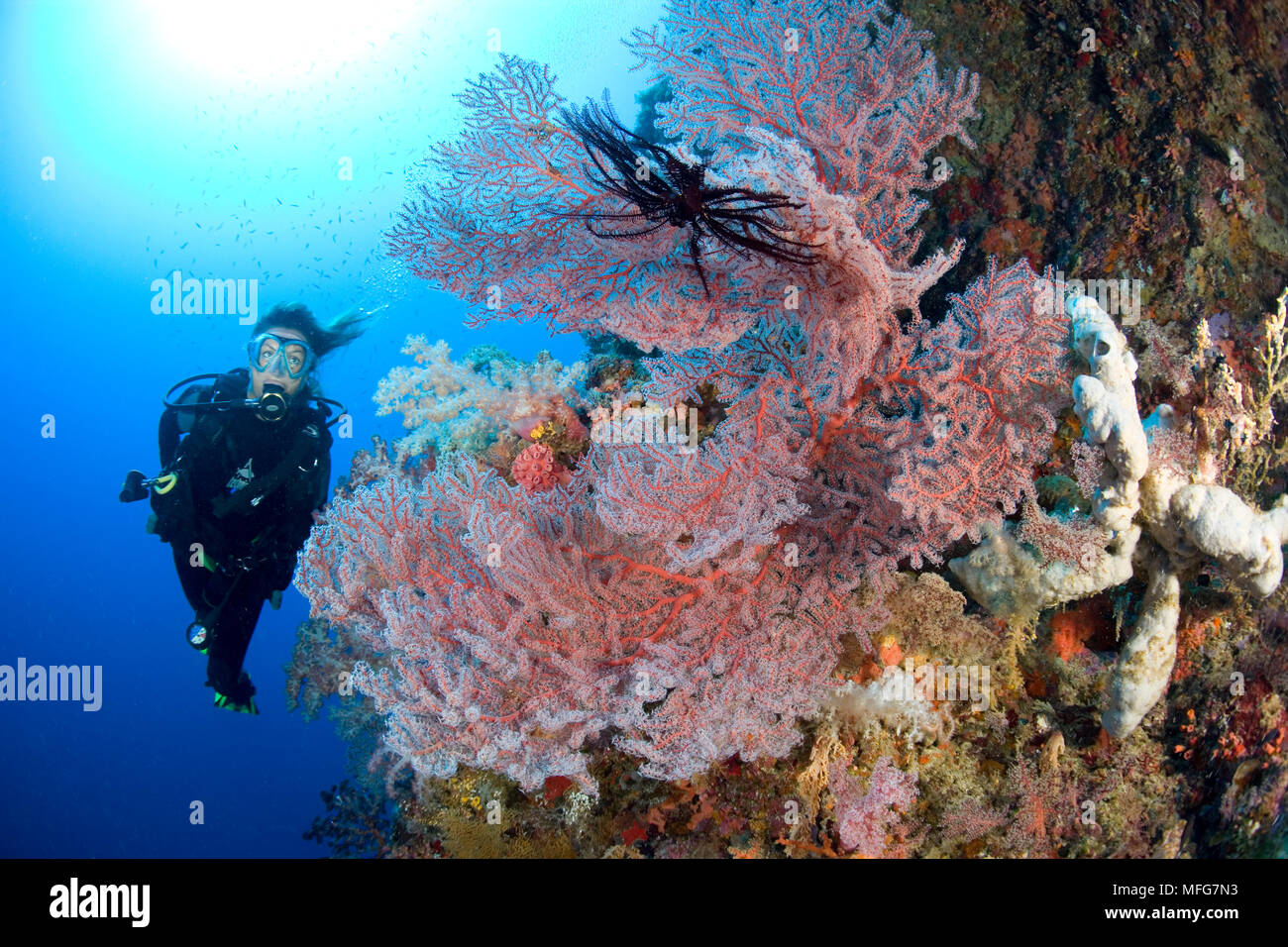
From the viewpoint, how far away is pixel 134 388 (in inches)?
1640

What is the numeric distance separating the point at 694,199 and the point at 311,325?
723cm

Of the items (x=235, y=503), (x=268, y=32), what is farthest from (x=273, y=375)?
(x=268, y=32)

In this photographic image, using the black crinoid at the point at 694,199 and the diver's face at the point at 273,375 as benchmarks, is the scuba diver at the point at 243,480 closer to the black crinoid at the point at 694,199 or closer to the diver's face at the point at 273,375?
the diver's face at the point at 273,375

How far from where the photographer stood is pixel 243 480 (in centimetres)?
766

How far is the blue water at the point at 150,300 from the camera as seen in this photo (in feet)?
107

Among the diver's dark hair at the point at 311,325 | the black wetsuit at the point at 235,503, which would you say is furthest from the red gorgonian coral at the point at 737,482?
the diver's dark hair at the point at 311,325

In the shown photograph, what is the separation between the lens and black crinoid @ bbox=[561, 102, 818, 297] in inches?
108

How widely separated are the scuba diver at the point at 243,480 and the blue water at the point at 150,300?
2850 centimetres

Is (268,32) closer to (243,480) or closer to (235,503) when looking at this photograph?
(243,480)

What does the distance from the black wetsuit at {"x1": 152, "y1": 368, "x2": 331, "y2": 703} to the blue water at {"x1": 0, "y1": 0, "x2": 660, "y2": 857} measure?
28.8 metres

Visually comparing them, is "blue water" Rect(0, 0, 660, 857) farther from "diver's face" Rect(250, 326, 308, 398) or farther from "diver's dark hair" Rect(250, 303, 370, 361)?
"diver's face" Rect(250, 326, 308, 398)
